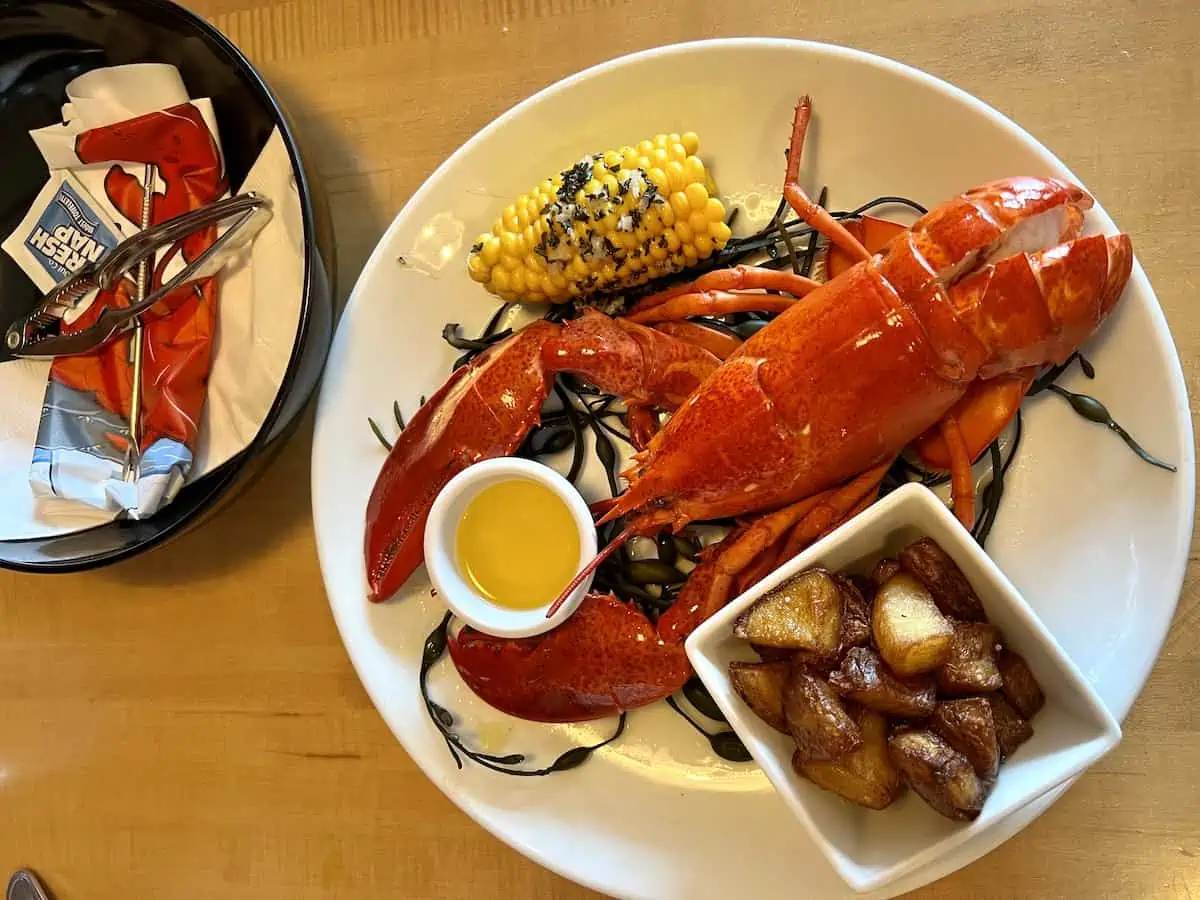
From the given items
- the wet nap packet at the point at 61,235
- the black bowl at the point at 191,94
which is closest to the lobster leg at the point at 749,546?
the black bowl at the point at 191,94

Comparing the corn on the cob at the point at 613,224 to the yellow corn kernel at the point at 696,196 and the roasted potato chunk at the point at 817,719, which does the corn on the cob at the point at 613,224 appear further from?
the roasted potato chunk at the point at 817,719

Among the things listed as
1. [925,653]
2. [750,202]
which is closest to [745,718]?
[925,653]

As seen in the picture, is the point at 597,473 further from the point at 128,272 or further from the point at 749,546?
the point at 128,272

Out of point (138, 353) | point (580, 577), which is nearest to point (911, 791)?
point (580, 577)

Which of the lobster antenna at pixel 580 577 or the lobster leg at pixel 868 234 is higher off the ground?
the lobster leg at pixel 868 234

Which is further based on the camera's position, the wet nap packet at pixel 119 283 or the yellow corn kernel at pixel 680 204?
the wet nap packet at pixel 119 283

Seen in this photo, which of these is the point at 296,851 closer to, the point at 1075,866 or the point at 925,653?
the point at 925,653

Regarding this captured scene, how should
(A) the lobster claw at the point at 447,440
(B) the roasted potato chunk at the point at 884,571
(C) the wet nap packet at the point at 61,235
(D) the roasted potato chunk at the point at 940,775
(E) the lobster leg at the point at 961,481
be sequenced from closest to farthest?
(D) the roasted potato chunk at the point at 940,775
(B) the roasted potato chunk at the point at 884,571
(E) the lobster leg at the point at 961,481
(A) the lobster claw at the point at 447,440
(C) the wet nap packet at the point at 61,235
